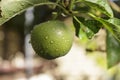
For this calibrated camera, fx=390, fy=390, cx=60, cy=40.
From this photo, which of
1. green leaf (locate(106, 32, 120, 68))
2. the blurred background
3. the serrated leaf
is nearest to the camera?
the serrated leaf

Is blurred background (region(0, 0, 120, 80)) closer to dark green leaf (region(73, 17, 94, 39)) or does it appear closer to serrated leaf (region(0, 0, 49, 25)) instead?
dark green leaf (region(73, 17, 94, 39))

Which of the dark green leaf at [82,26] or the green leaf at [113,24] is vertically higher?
the green leaf at [113,24]

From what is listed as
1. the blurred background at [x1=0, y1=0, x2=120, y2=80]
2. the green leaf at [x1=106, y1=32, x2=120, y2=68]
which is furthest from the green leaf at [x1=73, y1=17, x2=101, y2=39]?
the blurred background at [x1=0, y1=0, x2=120, y2=80]

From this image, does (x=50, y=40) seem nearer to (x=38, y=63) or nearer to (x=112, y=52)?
(x=112, y=52)

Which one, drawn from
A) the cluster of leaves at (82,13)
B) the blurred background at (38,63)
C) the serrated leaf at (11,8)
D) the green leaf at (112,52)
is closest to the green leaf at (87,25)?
the cluster of leaves at (82,13)

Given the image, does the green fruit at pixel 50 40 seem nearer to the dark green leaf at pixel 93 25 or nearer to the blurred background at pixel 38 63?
the dark green leaf at pixel 93 25

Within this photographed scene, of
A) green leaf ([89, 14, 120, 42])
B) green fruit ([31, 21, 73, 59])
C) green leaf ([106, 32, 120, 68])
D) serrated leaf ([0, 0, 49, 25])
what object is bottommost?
green leaf ([106, 32, 120, 68])

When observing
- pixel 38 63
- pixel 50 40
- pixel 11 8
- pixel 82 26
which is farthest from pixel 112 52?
pixel 38 63

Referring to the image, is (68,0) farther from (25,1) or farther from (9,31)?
(9,31)

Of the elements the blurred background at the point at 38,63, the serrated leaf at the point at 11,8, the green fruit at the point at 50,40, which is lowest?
Answer: the blurred background at the point at 38,63
